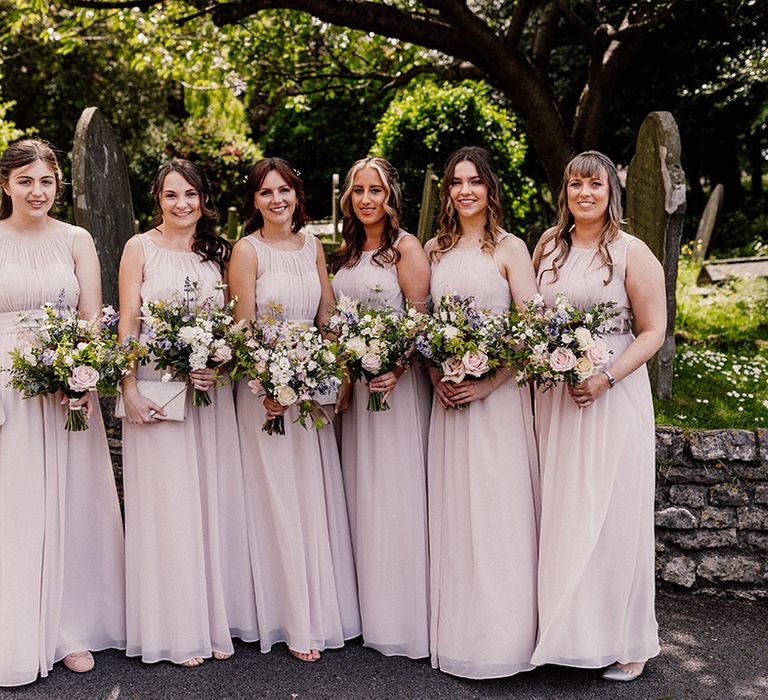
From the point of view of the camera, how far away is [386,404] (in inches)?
182

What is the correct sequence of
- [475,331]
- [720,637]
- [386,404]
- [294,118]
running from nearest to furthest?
[475,331] → [386,404] → [720,637] → [294,118]

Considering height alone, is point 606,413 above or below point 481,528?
above

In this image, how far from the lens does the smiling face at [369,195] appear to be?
4770 millimetres

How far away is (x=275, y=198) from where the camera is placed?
4719mm

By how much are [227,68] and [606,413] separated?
9.04m

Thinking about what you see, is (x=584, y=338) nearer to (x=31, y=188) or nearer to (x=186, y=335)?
(x=186, y=335)

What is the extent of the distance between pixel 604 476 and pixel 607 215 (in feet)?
4.60

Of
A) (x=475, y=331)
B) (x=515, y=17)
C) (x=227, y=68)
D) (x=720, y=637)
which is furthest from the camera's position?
(x=227, y=68)

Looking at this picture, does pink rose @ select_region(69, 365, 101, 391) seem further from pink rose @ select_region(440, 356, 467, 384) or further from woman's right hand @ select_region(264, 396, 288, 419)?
pink rose @ select_region(440, 356, 467, 384)

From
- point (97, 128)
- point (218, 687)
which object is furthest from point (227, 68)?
point (218, 687)

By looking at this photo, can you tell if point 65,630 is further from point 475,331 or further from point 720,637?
point 720,637

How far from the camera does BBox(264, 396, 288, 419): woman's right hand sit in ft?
14.6

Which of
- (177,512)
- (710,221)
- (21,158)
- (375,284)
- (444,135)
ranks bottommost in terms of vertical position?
(177,512)

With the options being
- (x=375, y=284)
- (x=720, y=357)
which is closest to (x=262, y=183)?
(x=375, y=284)
